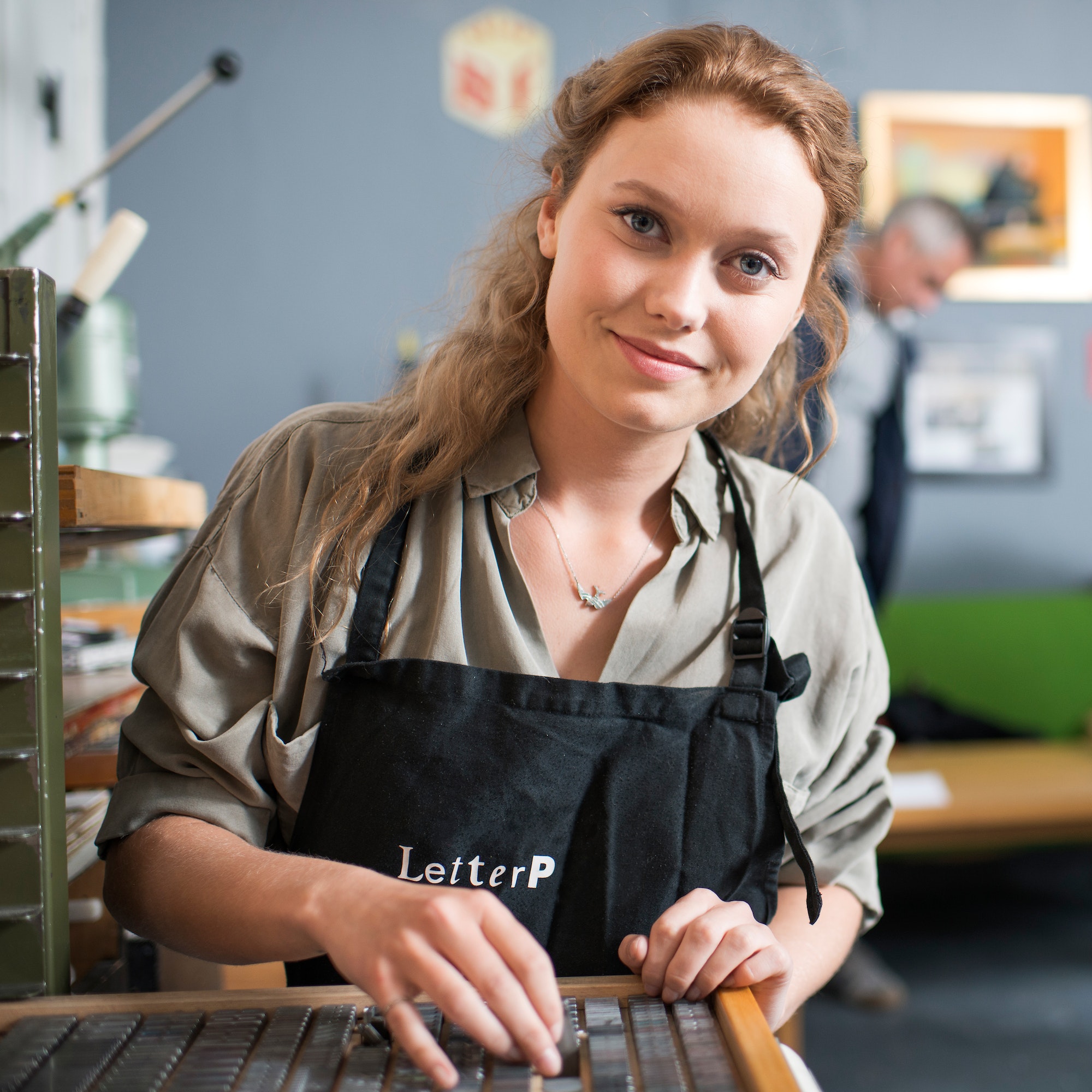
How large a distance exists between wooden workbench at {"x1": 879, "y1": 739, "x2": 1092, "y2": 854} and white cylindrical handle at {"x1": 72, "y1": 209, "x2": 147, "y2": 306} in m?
1.98

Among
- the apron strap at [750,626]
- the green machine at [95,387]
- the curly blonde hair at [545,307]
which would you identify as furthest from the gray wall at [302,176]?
the apron strap at [750,626]

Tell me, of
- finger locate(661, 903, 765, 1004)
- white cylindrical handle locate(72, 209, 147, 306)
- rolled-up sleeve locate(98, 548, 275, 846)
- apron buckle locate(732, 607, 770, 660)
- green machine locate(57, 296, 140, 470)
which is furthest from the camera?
green machine locate(57, 296, 140, 470)

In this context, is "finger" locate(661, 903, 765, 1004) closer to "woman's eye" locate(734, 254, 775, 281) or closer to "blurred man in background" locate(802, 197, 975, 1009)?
"woman's eye" locate(734, 254, 775, 281)

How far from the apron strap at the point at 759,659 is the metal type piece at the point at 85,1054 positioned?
1.63ft

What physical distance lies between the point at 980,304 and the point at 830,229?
2594 millimetres

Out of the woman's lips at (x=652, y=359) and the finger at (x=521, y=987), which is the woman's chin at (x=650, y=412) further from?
the finger at (x=521, y=987)

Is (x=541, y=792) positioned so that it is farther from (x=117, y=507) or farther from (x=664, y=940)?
(x=117, y=507)

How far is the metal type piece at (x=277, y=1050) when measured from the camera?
1.66ft

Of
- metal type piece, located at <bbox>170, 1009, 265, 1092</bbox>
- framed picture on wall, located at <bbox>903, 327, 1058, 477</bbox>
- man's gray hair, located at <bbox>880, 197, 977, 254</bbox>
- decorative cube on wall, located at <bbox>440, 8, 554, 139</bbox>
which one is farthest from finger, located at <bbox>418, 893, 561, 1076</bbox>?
framed picture on wall, located at <bbox>903, 327, 1058, 477</bbox>

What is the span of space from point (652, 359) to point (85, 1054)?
0.59 meters

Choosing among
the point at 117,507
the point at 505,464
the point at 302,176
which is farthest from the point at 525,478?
the point at 302,176

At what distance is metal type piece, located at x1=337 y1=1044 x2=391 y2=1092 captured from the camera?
50 centimetres

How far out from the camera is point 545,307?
39.2 inches

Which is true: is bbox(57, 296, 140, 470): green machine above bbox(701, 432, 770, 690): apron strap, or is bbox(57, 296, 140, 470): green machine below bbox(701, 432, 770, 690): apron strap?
above
